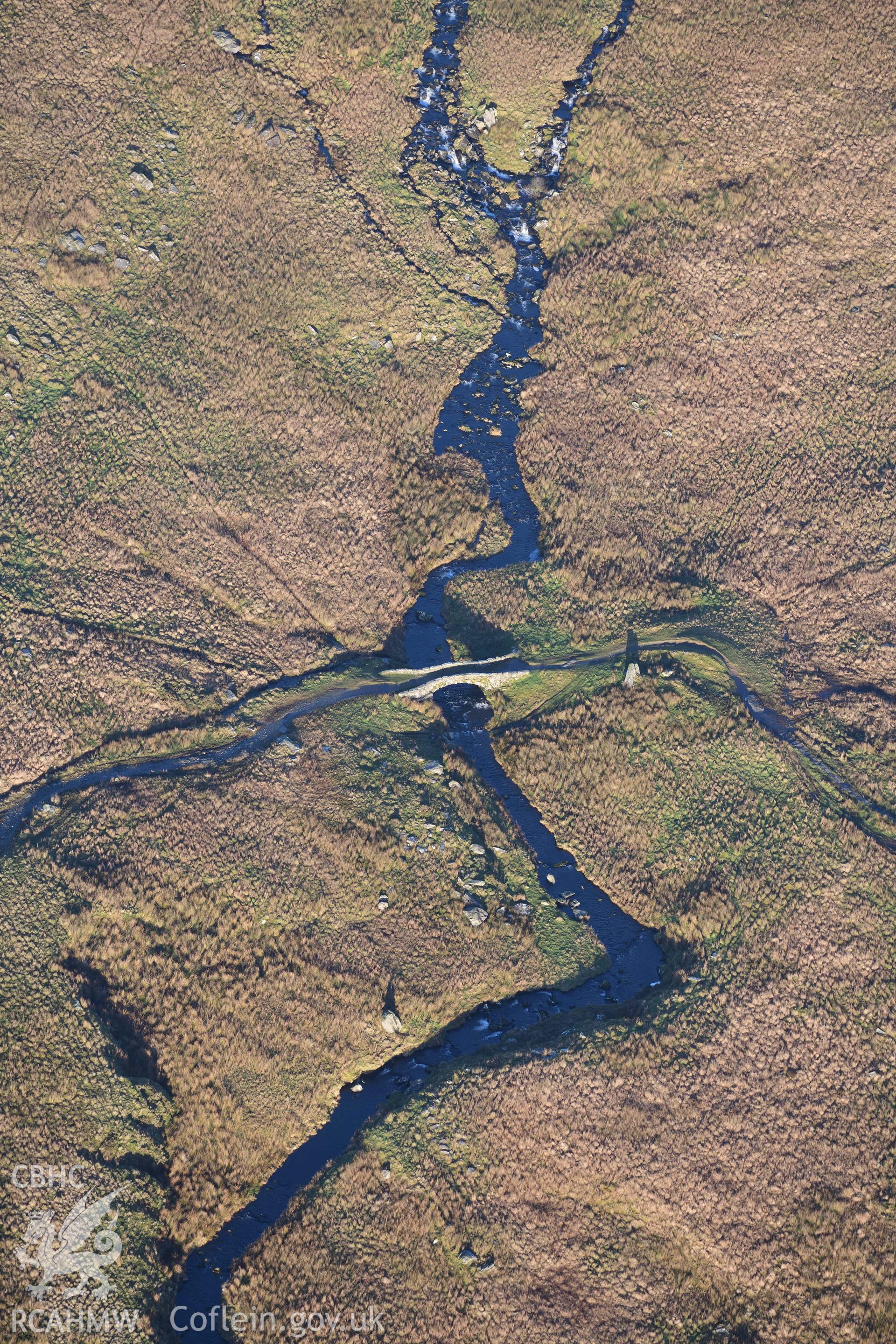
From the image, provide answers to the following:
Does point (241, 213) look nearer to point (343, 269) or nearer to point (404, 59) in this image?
point (343, 269)

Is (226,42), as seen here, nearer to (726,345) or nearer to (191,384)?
(191,384)

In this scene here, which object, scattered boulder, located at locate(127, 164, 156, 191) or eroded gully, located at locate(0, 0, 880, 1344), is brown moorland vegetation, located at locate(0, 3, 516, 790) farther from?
eroded gully, located at locate(0, 0, 880, 1344)

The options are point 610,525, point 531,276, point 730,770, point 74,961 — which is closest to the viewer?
point 74,961

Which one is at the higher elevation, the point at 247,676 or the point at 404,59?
the point at 404,59

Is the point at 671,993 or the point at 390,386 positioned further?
the point at 390,386

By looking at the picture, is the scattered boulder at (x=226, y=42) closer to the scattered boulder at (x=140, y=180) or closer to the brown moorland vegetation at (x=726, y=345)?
the scattered boulder at (x=140, y=180)

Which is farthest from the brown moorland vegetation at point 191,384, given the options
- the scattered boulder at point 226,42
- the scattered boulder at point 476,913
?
the scattered boulder at point 476,913

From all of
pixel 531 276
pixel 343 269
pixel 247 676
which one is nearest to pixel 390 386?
pixel 343 269
